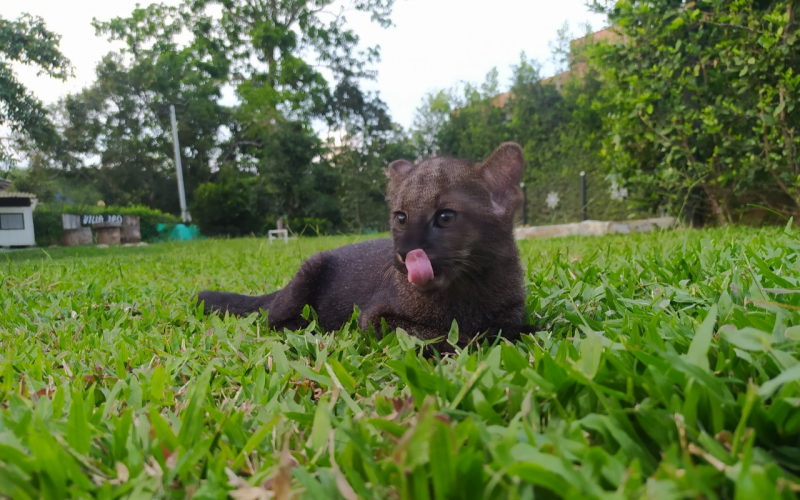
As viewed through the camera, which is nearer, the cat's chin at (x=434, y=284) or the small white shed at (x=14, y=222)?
the cat's chin at (x=434, y=284)

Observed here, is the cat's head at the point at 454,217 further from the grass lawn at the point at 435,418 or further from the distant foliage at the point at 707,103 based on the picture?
the distant foliage at the point at 707,103

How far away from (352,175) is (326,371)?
69.5 ft

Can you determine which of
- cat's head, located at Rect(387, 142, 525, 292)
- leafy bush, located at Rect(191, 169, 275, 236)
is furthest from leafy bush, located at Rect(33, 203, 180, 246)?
cat's head, located at Rect(387, 142, 525, 292)

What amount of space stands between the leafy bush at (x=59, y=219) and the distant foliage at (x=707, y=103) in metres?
13.4

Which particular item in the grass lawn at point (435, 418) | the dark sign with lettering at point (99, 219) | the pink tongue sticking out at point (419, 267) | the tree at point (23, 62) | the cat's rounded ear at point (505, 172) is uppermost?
the tree at point (23, 62)

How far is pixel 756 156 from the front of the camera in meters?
6.77

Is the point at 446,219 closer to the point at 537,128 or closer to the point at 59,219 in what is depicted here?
the point at 59,219

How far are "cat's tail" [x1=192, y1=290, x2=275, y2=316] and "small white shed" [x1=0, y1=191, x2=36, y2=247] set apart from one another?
8.69m

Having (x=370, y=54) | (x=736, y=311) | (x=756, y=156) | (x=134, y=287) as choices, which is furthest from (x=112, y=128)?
(x=736, y=311)

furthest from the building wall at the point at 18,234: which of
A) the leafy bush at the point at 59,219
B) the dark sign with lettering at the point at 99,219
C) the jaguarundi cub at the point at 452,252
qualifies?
the jaguarundi cub at the point at 452,252

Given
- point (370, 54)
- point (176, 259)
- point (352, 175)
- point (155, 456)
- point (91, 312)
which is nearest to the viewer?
point (155, 456)

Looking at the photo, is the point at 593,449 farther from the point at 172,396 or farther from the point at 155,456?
the point at 172,396

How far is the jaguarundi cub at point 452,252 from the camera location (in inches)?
79.0

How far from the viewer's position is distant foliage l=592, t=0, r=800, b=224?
641 centimetres
